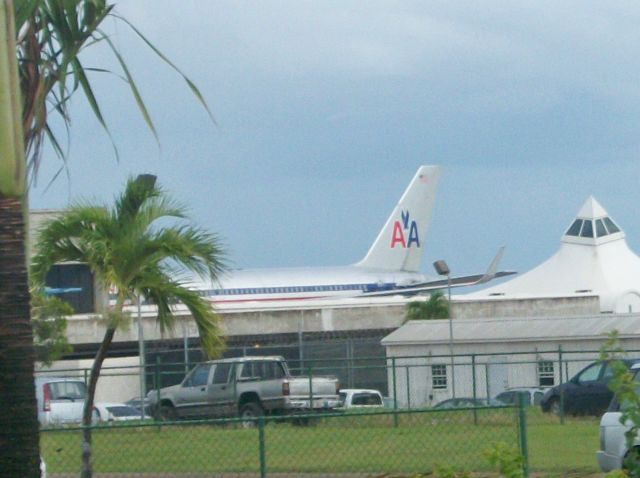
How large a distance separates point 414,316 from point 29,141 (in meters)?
41.5

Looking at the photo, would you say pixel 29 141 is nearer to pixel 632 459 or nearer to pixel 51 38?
pixel 51 38

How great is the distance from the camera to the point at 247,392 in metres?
25.2

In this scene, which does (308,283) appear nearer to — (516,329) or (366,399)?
(516,329)

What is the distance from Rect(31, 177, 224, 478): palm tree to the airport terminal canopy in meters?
45.6

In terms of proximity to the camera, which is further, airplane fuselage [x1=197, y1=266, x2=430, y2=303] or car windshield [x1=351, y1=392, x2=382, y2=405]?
airplane fuselage [x1=197, y1=266, x2=430, y2=303]

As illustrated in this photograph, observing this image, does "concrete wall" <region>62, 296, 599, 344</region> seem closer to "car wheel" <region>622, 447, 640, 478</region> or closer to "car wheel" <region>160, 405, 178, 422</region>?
"car wheel" <region>160, 405, 178, 422</region>

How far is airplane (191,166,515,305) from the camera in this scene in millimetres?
59406

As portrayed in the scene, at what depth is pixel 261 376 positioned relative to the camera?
2516 centimetres

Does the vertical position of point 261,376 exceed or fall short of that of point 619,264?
it falls short

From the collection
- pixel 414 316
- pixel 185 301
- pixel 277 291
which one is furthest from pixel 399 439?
pixel 277 291

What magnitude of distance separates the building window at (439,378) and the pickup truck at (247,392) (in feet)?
21.7

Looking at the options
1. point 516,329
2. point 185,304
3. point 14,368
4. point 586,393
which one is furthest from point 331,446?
point 516,329

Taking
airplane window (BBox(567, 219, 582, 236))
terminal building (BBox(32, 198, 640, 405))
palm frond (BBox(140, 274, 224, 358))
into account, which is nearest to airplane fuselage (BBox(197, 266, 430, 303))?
terminal building (BBox(32, 198, 640, 405))

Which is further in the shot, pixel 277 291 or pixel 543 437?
pixel 277 291
